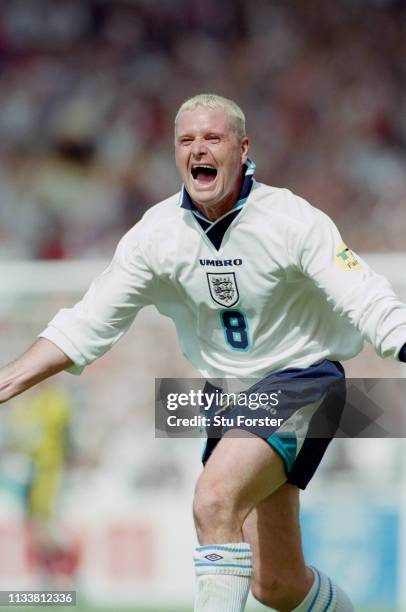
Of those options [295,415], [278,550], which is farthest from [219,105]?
[278,550]

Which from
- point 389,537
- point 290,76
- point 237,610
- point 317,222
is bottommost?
point 237,610

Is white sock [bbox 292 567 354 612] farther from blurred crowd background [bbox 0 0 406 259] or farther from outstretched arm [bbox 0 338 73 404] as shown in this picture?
blurred crowd background [bbox 0 0 406 259]

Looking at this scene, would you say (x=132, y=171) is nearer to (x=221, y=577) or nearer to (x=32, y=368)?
(x=32, y=368)

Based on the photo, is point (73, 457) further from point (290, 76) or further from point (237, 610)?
point (237, 610)

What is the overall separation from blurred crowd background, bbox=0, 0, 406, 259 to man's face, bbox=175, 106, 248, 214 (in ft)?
18.2

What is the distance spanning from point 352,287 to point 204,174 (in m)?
0.69

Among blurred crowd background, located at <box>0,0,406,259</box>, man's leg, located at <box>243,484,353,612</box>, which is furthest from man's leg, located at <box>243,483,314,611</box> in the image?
blurred crowd background, located at <box>0,0,406,259</box>

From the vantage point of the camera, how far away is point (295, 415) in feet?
13.5

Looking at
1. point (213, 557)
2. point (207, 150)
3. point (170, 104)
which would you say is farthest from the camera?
point (170, 104)

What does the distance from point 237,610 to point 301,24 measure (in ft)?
24.7

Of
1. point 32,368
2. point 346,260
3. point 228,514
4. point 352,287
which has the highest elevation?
point 346,260

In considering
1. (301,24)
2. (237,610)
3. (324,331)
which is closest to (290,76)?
(301,24)

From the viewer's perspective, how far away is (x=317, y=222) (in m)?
4.00

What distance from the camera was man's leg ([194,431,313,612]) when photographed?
144 inches
